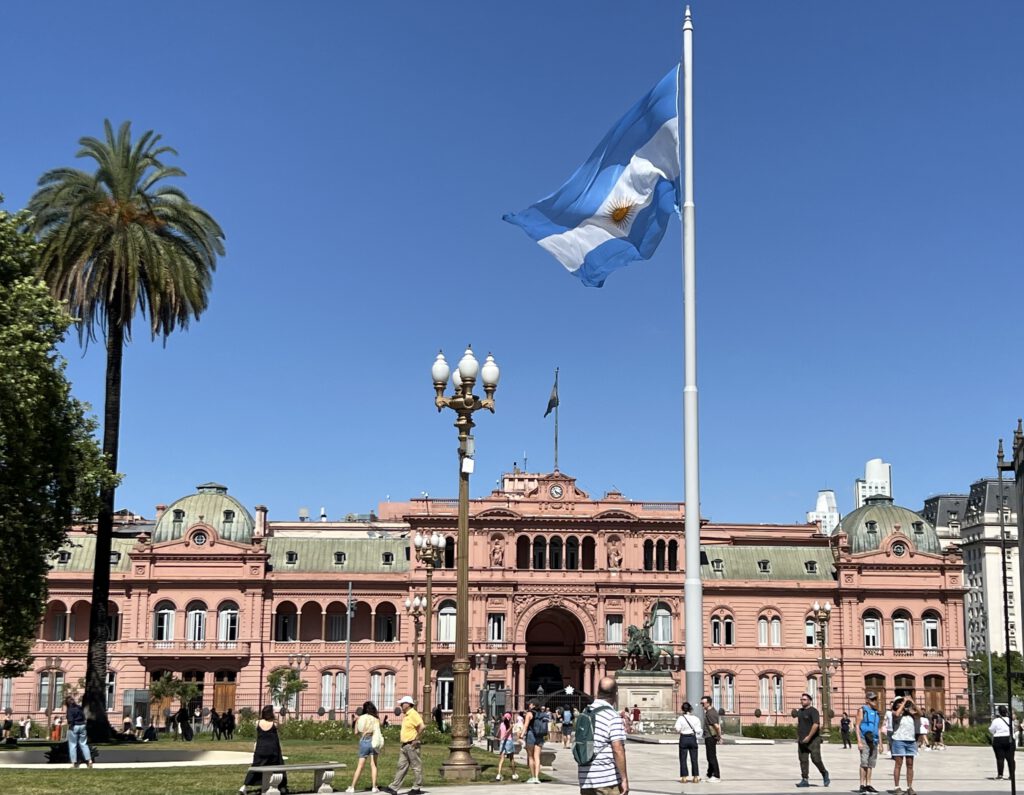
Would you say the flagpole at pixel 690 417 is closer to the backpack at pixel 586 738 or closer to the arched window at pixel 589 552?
the backpack at pixel 586 738

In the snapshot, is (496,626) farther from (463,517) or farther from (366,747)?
(366,747)

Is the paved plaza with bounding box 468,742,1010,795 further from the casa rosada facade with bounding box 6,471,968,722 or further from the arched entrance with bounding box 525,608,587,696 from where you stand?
the arched entrance with bounding box 525,608,587,696

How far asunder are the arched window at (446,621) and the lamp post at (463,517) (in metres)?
54.1

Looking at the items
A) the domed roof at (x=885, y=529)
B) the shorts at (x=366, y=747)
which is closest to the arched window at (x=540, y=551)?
the domed roof at (x=885, y=529)

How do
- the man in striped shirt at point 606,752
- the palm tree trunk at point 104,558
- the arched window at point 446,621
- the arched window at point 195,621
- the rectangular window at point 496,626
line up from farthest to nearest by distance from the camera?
the arched window at point 446,621 < the rectangular window at point 496,626 < the arched window at point 195,621 < the palm tree trunk at point 104,558 < the man in striped shirt at point 606,752

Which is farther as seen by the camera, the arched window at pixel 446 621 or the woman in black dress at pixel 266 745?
the arched window at pixel 446 621

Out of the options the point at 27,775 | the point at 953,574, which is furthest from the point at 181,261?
the point at 953,574

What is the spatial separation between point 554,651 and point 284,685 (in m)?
19.0

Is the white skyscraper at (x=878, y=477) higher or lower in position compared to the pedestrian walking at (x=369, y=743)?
higher

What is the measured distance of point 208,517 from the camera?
265 feet

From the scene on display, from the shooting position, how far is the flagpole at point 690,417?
19406 mm

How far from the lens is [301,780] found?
86.3 ft

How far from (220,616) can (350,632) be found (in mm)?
8575

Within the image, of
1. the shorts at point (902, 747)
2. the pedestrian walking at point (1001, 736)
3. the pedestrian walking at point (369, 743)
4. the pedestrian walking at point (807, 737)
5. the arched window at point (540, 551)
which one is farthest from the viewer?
the arched window at point (540, 551)
